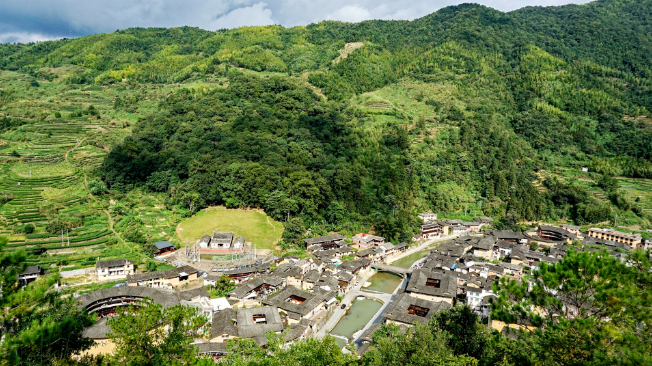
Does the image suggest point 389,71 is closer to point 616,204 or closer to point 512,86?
point 512,86

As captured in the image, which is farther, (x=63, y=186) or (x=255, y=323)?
(x=63, y=186)

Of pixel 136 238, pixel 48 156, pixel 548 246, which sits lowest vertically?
pixel 548 246

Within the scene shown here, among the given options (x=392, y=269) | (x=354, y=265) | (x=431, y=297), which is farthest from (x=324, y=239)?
(x=431, y=297)

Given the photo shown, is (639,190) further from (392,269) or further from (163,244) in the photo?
(163,244)

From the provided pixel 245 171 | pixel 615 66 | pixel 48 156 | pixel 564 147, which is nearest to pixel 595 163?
pixel 564 147

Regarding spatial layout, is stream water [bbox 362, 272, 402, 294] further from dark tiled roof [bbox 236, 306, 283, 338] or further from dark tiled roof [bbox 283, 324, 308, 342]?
dark tiled roof [bbox 236, 306, 283, 338]

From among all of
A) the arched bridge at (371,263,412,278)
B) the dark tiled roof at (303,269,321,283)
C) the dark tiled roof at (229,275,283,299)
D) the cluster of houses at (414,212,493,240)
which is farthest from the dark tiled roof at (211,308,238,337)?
the cluster of houses at (414,212,493,240)
